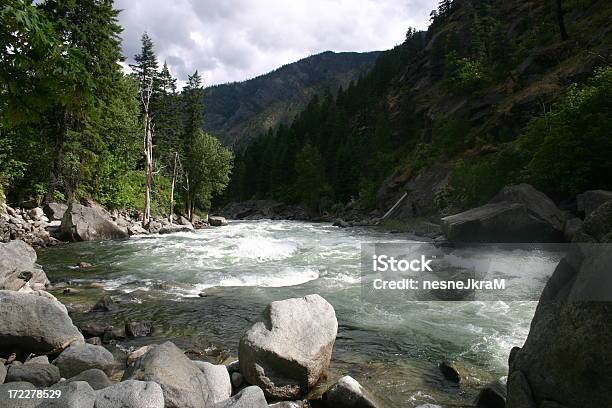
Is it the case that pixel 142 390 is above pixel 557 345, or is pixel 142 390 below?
below

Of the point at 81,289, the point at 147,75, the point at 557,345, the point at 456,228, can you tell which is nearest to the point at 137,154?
the point at 147,75

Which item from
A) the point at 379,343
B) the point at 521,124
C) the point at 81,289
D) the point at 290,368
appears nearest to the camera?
the point at 290,368

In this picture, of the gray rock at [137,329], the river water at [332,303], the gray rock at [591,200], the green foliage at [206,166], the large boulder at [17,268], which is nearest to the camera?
the river water at [332,303]

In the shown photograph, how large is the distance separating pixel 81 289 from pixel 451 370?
11.0 m

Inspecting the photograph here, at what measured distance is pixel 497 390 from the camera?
5453 mm

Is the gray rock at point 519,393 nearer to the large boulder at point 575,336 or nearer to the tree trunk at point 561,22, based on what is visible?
the large boulder at point 575,336

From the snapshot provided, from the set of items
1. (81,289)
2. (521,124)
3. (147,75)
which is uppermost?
(147,75)

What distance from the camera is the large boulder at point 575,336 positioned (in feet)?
13.6

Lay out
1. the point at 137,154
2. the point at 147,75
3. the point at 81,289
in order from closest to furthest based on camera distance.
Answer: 1. the point at 81,289
2. the point at 137,154
3. the point at 147,75

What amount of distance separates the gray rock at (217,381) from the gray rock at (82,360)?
1.81 metres

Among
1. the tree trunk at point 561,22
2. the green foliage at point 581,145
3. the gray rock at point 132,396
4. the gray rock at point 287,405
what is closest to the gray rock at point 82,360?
the gray rock at point 132,396

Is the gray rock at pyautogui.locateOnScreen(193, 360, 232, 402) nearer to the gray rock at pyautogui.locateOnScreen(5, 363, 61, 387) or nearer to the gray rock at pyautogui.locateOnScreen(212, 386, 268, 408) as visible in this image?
the gray rock at pyautogui.locateOnScreen(212, 386, 268, 408)

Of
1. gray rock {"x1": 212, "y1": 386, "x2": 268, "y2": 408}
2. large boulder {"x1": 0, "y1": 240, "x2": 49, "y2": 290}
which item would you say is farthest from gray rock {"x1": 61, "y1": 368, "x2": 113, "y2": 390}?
large boulder {"x1": 0, "y1": 240, "x2": 49, "y2": 290}

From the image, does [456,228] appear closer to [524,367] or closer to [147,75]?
[524,367]
